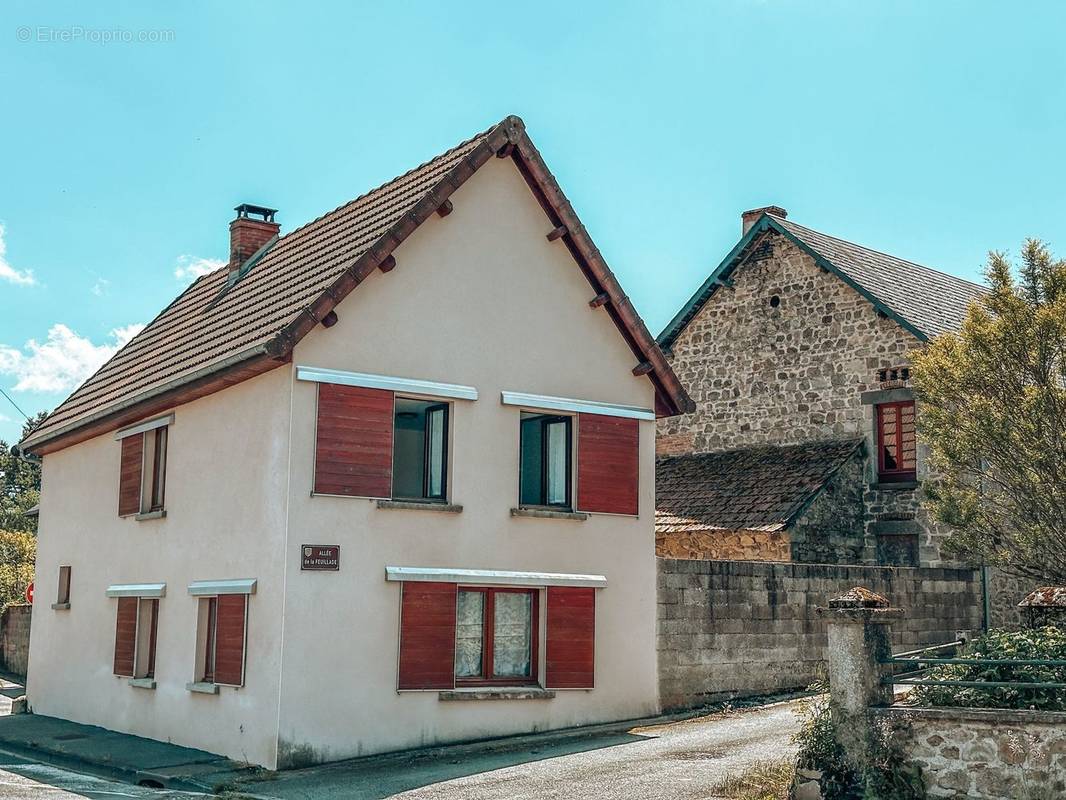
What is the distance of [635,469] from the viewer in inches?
700

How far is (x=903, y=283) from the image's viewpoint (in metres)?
27.4

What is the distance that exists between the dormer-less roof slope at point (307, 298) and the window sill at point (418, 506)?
2063mm

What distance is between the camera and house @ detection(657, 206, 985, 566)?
23.9 meters

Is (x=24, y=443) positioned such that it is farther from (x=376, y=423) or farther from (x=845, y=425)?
(x=845, y=425)

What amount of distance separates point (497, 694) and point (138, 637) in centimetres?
542

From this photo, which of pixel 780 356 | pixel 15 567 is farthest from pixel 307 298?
pixel 15 567

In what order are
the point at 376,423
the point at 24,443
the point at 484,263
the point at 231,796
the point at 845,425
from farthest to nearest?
the point at 845,425 < the point at 24,443 < the point at 484,263 < the point at 376,423 < the point at 231,796

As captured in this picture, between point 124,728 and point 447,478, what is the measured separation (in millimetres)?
6057

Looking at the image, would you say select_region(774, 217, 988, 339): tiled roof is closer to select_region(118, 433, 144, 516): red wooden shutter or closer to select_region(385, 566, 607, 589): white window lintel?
select_region(385, 566, 607, 589): white window lintel

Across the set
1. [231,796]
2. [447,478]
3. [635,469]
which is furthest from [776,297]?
[231,796]

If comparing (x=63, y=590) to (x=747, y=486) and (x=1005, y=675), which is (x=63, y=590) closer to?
(x=747, y=486)

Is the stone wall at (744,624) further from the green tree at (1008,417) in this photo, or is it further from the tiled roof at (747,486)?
the tiled roof at (747,486)

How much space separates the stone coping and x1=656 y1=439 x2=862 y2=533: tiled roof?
11.3 m

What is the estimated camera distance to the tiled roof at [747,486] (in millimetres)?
23438
